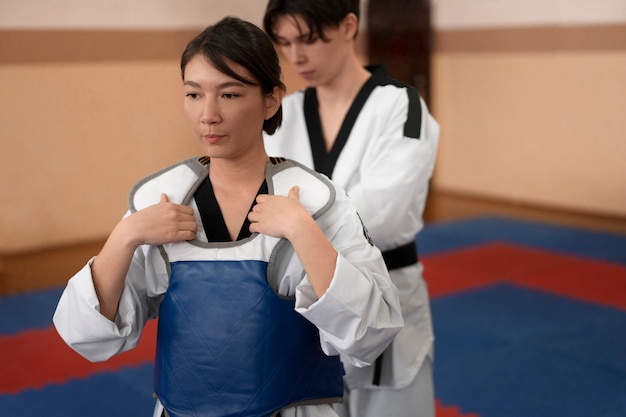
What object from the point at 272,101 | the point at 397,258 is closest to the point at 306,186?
the point at 272,101

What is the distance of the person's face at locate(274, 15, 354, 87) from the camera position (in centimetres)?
228

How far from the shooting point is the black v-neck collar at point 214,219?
1.60 metres

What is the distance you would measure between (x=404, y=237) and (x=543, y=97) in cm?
595

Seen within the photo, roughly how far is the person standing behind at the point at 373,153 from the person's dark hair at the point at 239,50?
2.36ft

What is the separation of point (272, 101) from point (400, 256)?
0.87m

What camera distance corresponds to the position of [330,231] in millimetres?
1576

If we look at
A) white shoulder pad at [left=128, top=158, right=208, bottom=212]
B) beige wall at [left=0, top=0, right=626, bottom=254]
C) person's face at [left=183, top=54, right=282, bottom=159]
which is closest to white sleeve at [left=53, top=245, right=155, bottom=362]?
white shoulder pad at [left=128, top=158, right=208, bottom=212]

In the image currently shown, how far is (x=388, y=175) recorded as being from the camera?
226 cm

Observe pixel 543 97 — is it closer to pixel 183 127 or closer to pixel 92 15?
pixel 183 127

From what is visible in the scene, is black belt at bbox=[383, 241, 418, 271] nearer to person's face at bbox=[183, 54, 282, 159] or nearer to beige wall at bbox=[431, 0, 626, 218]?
person's face at bbox=[183, 54, 282, 159]

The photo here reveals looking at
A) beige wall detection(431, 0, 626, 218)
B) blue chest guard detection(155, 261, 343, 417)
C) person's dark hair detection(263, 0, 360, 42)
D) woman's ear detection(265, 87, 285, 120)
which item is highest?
person's dark hair detection(263, 0, 360, 42)

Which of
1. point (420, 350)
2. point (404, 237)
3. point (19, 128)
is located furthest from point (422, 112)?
point (19, 128)

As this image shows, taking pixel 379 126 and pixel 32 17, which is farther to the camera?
pixel 32 17

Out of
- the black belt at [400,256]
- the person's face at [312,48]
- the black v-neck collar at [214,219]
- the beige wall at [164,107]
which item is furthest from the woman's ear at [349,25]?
the beige wall at [164,107]
